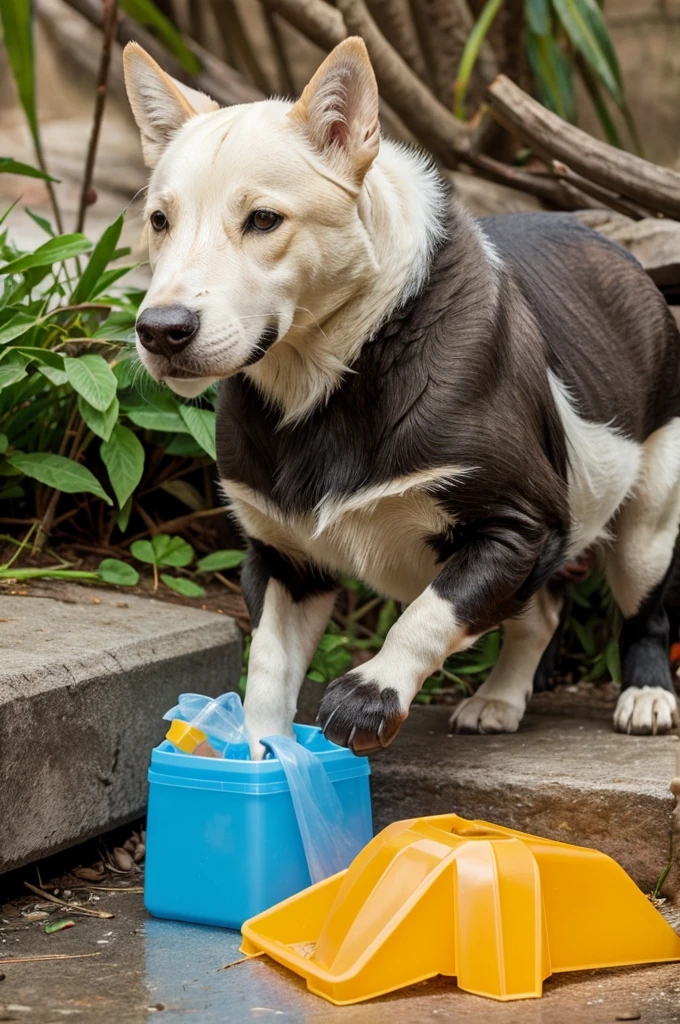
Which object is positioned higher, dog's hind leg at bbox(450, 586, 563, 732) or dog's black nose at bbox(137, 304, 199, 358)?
dog's black nose at bbox(137, 304, 199, 358)

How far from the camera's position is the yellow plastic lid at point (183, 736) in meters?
2.28

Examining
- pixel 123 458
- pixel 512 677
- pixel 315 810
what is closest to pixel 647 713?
pixel 512 677

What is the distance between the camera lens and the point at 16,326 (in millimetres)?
3166

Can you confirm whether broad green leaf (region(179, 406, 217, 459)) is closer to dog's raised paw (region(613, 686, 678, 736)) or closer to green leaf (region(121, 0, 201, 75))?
dog's raised paw (region(613, 686, 678, 736))

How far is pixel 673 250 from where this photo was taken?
3598 millimetres

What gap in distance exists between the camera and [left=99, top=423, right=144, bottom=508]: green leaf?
10.1 feet

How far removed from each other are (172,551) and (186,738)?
1.14 m

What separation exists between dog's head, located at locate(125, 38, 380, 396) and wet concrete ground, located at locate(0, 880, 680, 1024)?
101 centimetres

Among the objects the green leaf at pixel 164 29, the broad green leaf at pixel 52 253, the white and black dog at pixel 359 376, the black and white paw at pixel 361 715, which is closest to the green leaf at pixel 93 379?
the broad green leaf at pixel 52 253

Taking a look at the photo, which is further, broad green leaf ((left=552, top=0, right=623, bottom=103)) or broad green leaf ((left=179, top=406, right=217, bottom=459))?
broad green leaf ((left=552, top=0, right=623, bottom=103))

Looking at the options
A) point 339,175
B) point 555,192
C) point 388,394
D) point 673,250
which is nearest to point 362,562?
point 388,394

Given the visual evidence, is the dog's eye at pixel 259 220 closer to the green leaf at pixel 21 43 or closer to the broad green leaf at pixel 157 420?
the broad green leaf at pixel 157 420

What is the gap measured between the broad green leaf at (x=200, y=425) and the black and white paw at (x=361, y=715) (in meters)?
1.20

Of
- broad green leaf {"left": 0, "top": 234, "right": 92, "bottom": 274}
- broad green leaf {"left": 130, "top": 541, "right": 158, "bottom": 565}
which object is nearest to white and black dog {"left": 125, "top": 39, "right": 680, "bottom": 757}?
broad green leaf {"left": 130, "top": 541, "right": 158, "bottom": 565}
